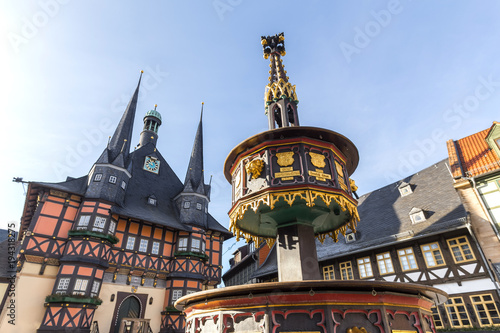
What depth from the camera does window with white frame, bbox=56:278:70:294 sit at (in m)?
17.3

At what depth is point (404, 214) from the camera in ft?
59.8

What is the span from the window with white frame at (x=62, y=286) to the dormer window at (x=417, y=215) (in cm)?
2315

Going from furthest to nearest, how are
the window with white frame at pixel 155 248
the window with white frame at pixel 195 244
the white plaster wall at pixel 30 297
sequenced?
the window with white frame at pixel 195 244
the window with white frame at pixel 155 248
the white plaster wall at pixel 30 297

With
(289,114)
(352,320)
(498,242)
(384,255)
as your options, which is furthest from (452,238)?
(352,320)

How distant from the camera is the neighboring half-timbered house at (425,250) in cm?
1322

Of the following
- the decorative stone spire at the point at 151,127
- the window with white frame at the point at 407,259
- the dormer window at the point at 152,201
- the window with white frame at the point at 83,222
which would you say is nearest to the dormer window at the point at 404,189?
the window with white frame at the point at 407,259

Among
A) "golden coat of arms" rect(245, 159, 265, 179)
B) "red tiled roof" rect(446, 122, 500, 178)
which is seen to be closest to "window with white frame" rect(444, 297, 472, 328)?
"red tiled roof" rect(446, 122, 500, 178)

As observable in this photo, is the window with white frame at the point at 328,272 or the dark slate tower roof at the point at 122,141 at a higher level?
the dark slate tower roof at the point at 122,141

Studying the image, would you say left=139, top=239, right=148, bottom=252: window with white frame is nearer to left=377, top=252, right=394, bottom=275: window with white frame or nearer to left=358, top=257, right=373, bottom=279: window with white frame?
left=358, top=257, right=373, bottom=279: window with white frame

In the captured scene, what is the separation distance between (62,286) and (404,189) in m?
25.4

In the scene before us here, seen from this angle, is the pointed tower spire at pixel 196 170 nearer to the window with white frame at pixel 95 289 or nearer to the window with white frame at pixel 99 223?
the window with white frame at pixel 99 223

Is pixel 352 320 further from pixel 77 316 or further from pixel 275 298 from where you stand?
pixel 77 316

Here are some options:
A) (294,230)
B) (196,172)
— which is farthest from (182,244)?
(294,230)

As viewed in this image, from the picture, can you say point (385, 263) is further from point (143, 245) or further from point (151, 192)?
point (151, 192)
